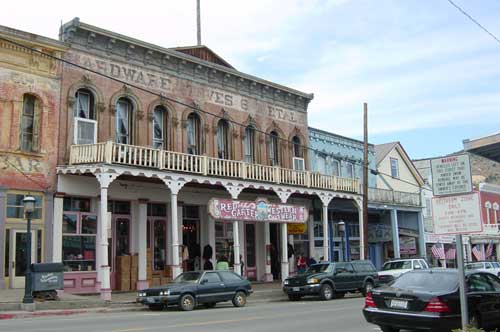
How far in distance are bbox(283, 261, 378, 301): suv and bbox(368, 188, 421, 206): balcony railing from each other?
1257 centimetres

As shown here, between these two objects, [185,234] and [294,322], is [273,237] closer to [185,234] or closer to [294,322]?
[185,234]

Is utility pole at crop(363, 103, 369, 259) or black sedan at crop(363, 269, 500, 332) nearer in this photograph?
black sedan at crop(363, 269, 500, 332)

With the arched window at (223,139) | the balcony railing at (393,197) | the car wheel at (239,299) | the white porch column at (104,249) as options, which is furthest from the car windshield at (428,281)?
the balcony railing at (393,197)

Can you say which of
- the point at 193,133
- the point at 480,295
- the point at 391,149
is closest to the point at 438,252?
the point at 391,149

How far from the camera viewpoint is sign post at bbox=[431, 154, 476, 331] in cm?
736

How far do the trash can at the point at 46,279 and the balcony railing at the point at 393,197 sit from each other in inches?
874

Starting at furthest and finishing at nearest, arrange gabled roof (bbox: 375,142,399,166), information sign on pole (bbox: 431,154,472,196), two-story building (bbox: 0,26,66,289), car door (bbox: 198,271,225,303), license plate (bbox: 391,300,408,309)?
gabled roof (bbox: 375,142,399,166), two-story building (bbox: 0,26,66,289), car door (bbox: 198,271,225,303), license plate (bbox: 391,300,408,309), information sign on pole (bbox: 431,154,472,196)

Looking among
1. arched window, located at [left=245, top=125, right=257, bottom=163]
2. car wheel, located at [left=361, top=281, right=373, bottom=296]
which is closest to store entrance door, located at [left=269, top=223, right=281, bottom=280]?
arched window, located at [left=245, top=125, right=257, bottom=163]

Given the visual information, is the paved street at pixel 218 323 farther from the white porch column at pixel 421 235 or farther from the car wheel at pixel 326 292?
the white porch column at pixel 421 235

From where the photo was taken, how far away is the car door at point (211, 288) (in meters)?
19.3

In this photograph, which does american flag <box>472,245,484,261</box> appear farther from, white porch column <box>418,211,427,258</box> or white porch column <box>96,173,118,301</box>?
white porch column <box>96,173,118,301</box>

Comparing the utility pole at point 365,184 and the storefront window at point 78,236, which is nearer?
the storefront window at point 78,236

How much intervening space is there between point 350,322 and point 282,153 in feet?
63.8

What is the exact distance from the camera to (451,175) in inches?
296
